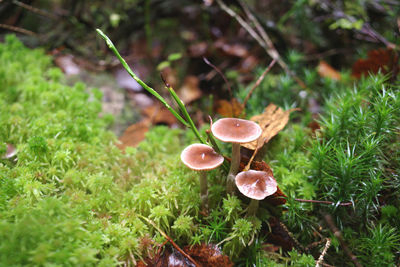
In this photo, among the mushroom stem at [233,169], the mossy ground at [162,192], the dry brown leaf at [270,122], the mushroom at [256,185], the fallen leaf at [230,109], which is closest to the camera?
the mossy ground at [162,192]

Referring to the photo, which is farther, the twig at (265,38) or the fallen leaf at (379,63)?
the twig at (265,38)

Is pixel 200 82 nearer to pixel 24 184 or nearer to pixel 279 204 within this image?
pixel 279 204

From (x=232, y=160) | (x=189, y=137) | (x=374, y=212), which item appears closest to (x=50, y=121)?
(x=189, y=137)

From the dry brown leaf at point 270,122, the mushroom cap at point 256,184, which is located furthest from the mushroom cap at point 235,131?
the dry brown leaf at point 270,122

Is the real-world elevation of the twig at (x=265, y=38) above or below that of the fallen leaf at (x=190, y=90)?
above

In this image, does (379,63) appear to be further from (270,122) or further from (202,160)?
(202,160)

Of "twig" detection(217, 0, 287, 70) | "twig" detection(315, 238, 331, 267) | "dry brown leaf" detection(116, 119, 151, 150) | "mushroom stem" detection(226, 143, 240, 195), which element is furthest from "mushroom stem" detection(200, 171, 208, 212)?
"twig" detection(217, 0, 287, 70)

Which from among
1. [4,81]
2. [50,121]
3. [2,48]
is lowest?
[50,121]

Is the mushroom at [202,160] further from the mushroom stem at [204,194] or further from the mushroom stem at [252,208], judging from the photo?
the mushroom stem at [252,208]
